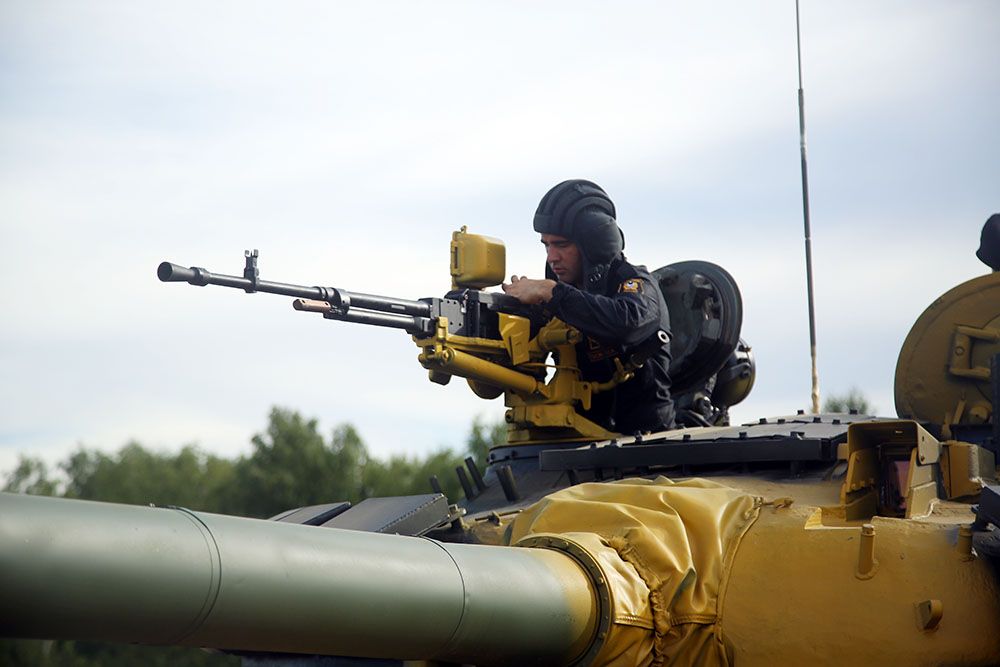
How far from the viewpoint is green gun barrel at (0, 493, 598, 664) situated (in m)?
4.86

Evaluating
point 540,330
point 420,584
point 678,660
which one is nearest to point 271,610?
point 420,584

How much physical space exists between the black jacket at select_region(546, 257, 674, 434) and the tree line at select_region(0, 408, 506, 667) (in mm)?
20634

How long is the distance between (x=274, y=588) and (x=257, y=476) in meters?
31.8

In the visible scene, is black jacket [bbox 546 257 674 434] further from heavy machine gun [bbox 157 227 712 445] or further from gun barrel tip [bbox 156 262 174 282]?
gun barrel tip [bbox 156 262 174 282]

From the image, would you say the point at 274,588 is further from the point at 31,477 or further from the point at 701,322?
the point at 31,477

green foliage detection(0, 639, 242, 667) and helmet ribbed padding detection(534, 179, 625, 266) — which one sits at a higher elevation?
helmet ribbed padding detection(534, 179, 625, 266)

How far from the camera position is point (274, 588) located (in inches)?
216

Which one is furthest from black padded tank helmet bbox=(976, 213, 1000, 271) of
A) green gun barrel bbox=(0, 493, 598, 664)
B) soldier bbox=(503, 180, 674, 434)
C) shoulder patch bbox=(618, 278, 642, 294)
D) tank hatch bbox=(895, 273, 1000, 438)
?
green gun barrel bbox=(0, 493, 598, 664)

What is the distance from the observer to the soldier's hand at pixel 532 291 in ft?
35.5

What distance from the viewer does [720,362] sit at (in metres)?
12.6

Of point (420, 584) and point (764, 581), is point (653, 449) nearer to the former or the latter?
point (764, 581)

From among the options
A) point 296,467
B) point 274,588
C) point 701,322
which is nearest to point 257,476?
point 296,467

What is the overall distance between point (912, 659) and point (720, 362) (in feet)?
18.9

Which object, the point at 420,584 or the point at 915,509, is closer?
the point at 420,584
